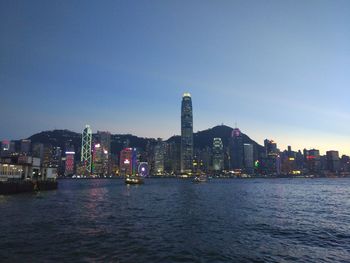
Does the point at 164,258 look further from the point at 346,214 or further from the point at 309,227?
the point at 346,214

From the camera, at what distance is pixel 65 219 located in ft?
162

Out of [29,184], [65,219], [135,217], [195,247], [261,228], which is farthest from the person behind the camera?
[29,184]

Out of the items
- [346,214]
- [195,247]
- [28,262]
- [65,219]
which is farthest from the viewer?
[346,214]

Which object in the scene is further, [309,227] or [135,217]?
[135,217]

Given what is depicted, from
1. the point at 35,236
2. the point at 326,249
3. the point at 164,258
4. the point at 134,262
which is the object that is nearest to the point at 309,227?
the point at 326,249

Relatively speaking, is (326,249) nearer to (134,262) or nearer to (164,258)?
(164,258)

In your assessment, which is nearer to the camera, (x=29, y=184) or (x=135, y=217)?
(x=135, y=217)

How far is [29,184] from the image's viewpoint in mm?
117312

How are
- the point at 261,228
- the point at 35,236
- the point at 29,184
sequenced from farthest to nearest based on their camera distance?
the point at 29,184 → the point at 261,228 → the point at 35,236

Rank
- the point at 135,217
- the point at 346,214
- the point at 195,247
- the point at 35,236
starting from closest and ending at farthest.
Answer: the point at 195,247 → the point at 35,236 → the point at 135,217 → the point at 346,214

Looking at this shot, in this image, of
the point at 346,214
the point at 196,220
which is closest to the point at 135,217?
the point at 196,220

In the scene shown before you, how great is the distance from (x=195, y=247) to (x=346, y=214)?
Result: 42695mm

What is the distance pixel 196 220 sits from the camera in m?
50.1

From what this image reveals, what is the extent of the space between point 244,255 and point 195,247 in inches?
199
